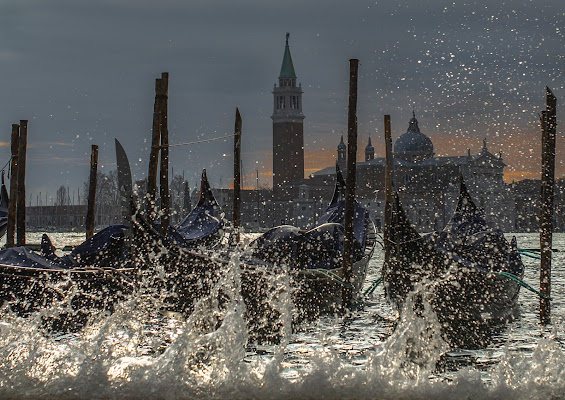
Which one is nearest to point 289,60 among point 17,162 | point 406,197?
point 406,197

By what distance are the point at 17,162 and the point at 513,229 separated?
61412 millimetres

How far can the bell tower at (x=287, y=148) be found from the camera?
67562mm

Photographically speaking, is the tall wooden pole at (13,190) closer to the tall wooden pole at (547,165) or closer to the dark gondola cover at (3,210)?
the dark gondola cover at (3,210)

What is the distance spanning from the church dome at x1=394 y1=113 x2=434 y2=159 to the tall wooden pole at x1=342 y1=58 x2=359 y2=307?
A: 2450 inches

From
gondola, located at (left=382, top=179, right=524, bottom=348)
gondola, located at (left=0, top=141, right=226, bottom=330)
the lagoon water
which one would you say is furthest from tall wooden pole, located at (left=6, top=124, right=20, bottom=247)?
gondola, located at (left=382, top=179, right=524, bottom=348)

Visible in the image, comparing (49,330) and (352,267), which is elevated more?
(352,267)

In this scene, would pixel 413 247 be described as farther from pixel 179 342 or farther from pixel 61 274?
pixel 61 274

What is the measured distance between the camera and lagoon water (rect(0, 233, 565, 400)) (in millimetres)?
6281

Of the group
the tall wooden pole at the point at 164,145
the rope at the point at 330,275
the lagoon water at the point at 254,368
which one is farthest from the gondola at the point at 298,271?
the tall wooden pole at the point at 164,145

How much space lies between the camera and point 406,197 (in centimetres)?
6788

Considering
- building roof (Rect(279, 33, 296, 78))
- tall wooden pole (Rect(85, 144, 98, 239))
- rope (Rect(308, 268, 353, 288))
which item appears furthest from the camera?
building roof (Rect(279, 33, 296, 78))

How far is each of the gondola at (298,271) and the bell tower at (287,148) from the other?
57.2m

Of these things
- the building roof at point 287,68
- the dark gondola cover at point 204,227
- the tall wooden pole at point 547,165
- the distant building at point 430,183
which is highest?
the building roof at point 287,68

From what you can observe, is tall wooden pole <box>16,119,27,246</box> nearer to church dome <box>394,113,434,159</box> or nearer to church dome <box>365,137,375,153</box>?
church dome <box>394,113,434,159</box>
